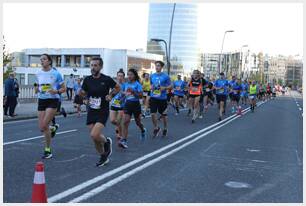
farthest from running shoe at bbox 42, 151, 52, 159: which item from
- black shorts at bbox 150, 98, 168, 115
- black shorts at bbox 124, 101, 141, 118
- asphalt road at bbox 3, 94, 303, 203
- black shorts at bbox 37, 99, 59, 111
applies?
black shorts at bbox 150, 98, 168, 115

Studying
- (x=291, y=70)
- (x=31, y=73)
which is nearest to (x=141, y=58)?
(x=31, y=73)

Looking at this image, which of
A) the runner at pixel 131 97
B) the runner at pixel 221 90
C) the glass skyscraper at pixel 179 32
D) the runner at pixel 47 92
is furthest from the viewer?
the glass skyscraper at pixel 179 32

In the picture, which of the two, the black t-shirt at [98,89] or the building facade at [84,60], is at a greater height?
the building facade at [84,60]

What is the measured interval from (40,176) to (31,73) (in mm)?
76497

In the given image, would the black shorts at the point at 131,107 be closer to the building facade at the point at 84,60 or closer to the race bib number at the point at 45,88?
the race bib number at the point at 45,88

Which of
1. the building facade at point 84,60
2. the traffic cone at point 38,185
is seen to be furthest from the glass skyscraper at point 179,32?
the traffic cone at point 38,185

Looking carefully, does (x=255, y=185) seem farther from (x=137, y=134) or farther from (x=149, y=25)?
(x=149, y=25)

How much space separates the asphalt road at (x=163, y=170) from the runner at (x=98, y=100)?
33 centimetres

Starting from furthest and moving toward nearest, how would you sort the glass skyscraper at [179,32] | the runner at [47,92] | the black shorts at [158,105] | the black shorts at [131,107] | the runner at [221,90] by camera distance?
the glass skyscraper at [179,32]
the runner at [221,90]
the black shorts at [158,105]
the black shorts at [131,107]
the runner at [47,92]

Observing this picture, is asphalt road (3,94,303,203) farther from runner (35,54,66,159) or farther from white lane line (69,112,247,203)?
runner (35,54,66,159)

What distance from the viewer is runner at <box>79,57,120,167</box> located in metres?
7.83

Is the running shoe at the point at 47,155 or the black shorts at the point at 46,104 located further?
the black shorts at the point at 46,104

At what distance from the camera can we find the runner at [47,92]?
8.61m

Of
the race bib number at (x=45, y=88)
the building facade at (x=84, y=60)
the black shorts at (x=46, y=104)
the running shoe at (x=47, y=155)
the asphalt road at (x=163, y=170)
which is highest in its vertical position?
the building facade at (x=84, y=60)
